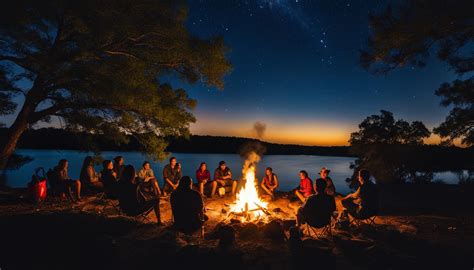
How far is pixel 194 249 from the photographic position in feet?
13.4

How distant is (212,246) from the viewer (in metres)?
4.86

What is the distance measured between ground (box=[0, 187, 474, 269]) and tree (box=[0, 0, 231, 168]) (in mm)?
3196

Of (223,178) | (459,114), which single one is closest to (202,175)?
(223,178)

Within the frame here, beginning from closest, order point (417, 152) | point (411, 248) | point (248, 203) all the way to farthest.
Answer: point (411, 248)
point (248, 203)
point (417, 152)

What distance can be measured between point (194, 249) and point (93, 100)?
5.74 m

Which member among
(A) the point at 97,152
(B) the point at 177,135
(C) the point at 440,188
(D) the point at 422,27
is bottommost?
(C) the point at 440,188

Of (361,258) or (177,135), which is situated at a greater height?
(177,135)

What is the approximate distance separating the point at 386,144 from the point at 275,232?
17995 millimetres

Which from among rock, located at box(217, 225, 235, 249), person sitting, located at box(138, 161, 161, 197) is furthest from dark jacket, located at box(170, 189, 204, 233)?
person sitting, located at box(138, 161, 161, 197)

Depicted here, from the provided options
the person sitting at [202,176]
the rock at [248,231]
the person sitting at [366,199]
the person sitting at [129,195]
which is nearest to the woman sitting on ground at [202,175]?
the person sitting at [202,176]

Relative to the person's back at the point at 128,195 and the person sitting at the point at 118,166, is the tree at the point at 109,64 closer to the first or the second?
the person sitting at the point at 118,166

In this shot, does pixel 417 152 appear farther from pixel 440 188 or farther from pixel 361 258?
pixel 361 258

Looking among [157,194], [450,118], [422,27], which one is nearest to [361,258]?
[422,27]

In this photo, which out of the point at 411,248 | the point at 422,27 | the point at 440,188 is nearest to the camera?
the point at 411,248
